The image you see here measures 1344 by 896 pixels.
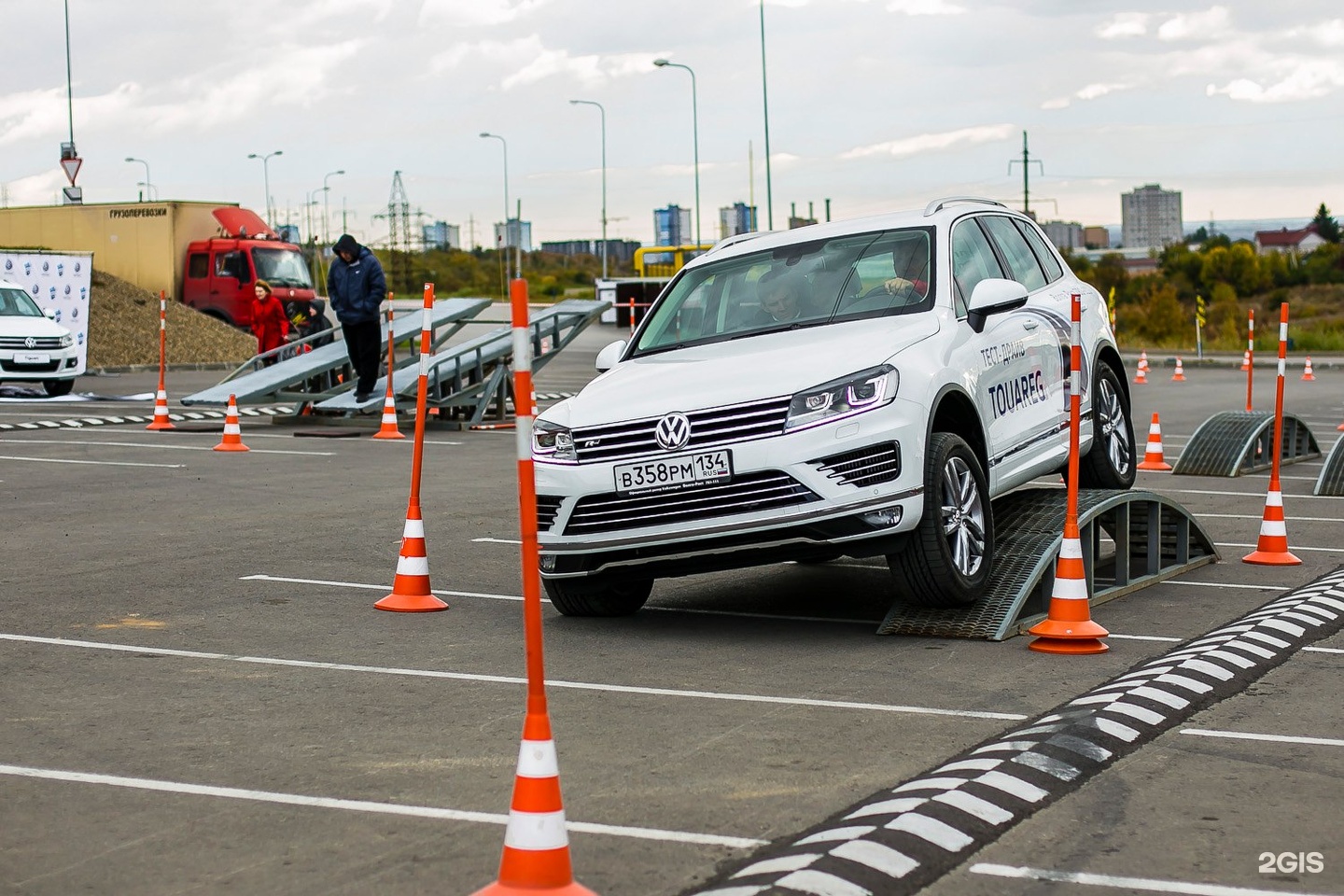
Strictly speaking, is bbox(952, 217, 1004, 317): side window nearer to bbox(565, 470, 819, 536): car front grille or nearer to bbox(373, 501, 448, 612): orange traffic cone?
bbox(565, 470, 819, 536): car front grille

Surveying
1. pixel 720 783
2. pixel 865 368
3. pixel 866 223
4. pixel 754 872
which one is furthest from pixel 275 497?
pixel 754 872

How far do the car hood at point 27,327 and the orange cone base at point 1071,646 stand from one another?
23.0m

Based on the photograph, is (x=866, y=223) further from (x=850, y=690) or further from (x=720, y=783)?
(x=720, y=783)

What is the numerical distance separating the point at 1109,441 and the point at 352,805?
701 centimetres

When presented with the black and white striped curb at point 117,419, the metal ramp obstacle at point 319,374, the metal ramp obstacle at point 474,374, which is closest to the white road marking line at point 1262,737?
the metal ramp obstacle at point 474,374

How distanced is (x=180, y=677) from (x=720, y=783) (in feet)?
8.99

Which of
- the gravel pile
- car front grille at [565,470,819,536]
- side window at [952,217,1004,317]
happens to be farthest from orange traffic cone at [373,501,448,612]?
the gravel pile

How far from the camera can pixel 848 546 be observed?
7.57m

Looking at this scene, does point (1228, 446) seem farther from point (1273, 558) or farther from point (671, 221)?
point (671, 221)

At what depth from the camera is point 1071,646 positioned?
7.47 metres

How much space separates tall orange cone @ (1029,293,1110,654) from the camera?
24.5ft

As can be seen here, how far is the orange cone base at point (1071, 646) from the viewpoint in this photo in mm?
7457

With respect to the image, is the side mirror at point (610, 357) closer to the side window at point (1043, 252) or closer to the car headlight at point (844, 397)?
the car headlight at point (844, 397)

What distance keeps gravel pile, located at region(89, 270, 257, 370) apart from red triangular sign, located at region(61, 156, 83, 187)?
329 centimetres
